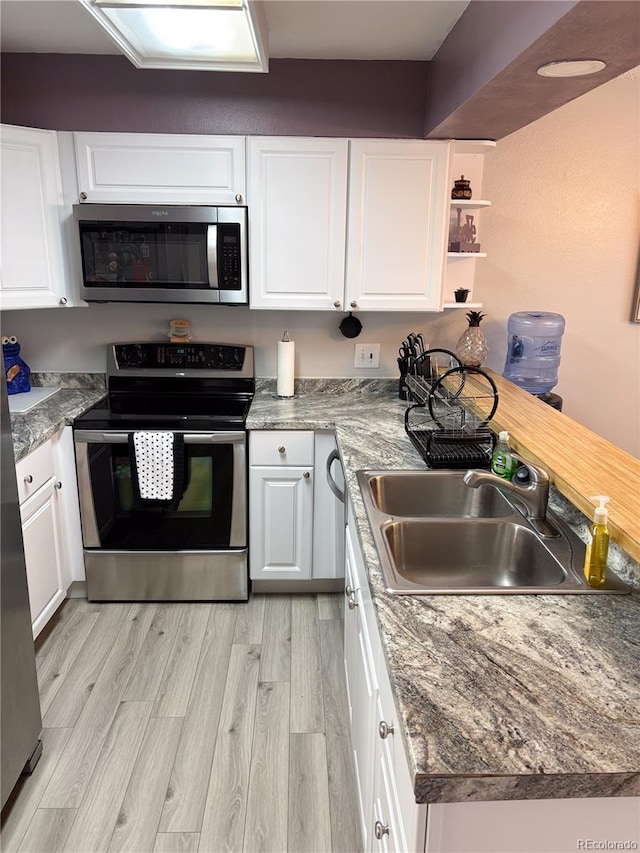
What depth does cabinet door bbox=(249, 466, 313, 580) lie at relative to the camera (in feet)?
9.06

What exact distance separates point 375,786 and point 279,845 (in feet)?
1.81

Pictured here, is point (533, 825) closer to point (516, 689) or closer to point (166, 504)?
point (516, 689)

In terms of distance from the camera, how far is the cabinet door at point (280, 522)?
2.76m

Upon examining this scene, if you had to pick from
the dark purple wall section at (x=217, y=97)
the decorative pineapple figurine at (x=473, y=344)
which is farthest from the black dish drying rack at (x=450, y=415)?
the dark purple wall section at (x=217, y=97)

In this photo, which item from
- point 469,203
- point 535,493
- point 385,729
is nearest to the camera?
point 385,729

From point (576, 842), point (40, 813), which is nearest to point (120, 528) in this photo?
point (40, 813)

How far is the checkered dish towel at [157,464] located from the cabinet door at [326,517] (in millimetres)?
598

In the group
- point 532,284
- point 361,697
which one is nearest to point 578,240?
point 532,284

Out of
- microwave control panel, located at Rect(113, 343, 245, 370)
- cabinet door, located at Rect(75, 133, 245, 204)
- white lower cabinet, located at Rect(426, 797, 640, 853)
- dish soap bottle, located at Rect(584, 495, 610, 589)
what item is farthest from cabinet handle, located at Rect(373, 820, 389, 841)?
cabinet door, located at Rect(75, 133, 245, 204)

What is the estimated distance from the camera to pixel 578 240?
10.2 ft

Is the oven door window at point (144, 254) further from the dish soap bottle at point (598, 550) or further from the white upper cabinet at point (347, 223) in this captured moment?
the dish soap bottle at point (598, 550)

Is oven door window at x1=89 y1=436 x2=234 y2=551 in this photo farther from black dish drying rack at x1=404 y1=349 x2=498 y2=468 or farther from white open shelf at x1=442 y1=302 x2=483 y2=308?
white open shelf at x1=442 y1=302 x2=483 y2=308

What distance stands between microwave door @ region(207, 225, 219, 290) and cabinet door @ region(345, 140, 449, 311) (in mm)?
578

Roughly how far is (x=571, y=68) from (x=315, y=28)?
1.14 metres
